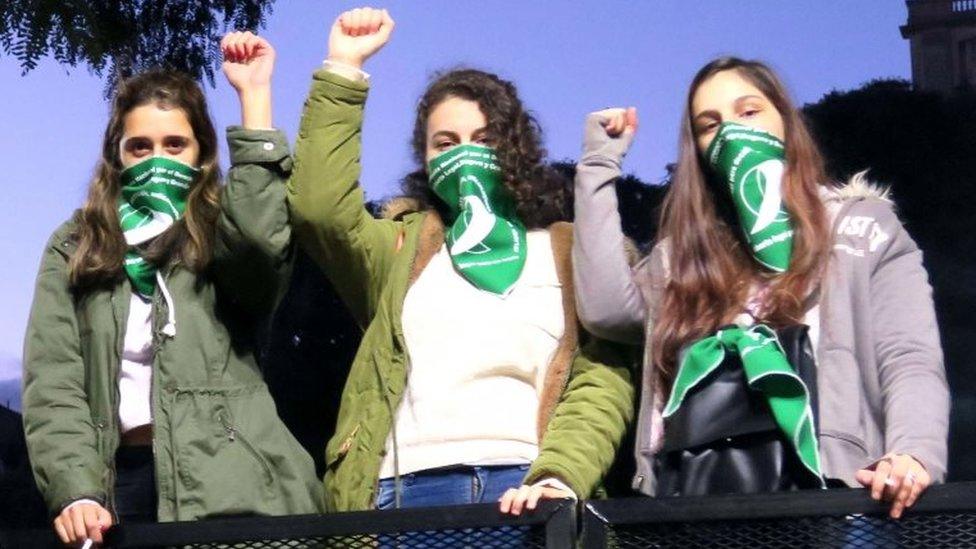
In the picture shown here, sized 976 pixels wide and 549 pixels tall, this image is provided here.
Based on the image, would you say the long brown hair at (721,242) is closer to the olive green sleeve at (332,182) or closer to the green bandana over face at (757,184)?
the green bandana over face at (757,184)

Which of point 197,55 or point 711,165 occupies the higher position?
point 197,55

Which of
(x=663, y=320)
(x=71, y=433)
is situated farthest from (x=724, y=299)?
(x=71, y=433)

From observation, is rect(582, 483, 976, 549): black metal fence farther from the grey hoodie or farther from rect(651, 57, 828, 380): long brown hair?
rect(651, 57, 828, 380): long brown hair

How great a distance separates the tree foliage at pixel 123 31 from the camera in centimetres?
514

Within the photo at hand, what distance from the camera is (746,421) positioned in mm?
2652

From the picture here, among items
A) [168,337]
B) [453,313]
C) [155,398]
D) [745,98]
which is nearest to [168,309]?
[168,337]

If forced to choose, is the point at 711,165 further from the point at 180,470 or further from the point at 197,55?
the point at 197,55

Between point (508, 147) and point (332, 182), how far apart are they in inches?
14.9

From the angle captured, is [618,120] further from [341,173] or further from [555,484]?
[555,484]

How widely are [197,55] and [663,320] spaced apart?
9.18 ft

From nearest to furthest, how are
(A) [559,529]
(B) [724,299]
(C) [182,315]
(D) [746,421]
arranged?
1. (A) [559,529]
2. (D) [746,421]
3. (B) [724,299]
4. (C) [182,315]

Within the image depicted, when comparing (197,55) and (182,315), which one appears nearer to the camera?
(182,315)

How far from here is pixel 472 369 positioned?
309 cm

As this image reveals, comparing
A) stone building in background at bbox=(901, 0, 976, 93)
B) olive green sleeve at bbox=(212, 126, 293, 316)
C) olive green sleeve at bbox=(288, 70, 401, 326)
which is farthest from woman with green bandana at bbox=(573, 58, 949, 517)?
stone building in background at bbox=(901, 0, 976, 93)
